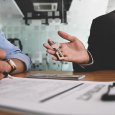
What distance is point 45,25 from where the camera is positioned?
4914mm

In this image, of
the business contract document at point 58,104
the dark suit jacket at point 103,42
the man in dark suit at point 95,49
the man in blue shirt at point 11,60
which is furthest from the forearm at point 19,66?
the business contract document at point 58,104

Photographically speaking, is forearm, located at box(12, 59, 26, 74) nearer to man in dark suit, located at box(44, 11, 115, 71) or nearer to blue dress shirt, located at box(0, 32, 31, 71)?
blue dress shirt, located at box(0, 32, 31, 71)

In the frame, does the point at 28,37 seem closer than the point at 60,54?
No

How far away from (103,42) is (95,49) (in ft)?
0.26

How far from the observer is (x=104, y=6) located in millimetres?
4645

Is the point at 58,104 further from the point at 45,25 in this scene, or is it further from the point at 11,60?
the point at 45,25

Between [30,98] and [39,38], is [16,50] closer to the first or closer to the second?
[30,98]

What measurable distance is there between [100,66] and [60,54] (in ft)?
1.15

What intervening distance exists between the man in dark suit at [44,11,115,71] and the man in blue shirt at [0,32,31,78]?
15cm

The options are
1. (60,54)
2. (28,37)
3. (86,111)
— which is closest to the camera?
(86,111)

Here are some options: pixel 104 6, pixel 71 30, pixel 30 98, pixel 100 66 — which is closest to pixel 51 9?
pixel 71 30

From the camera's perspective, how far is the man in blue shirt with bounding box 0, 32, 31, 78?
0.81m

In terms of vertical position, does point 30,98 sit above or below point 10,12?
below

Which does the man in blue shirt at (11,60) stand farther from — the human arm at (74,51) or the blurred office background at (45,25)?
the blurred office background at (45,25)
